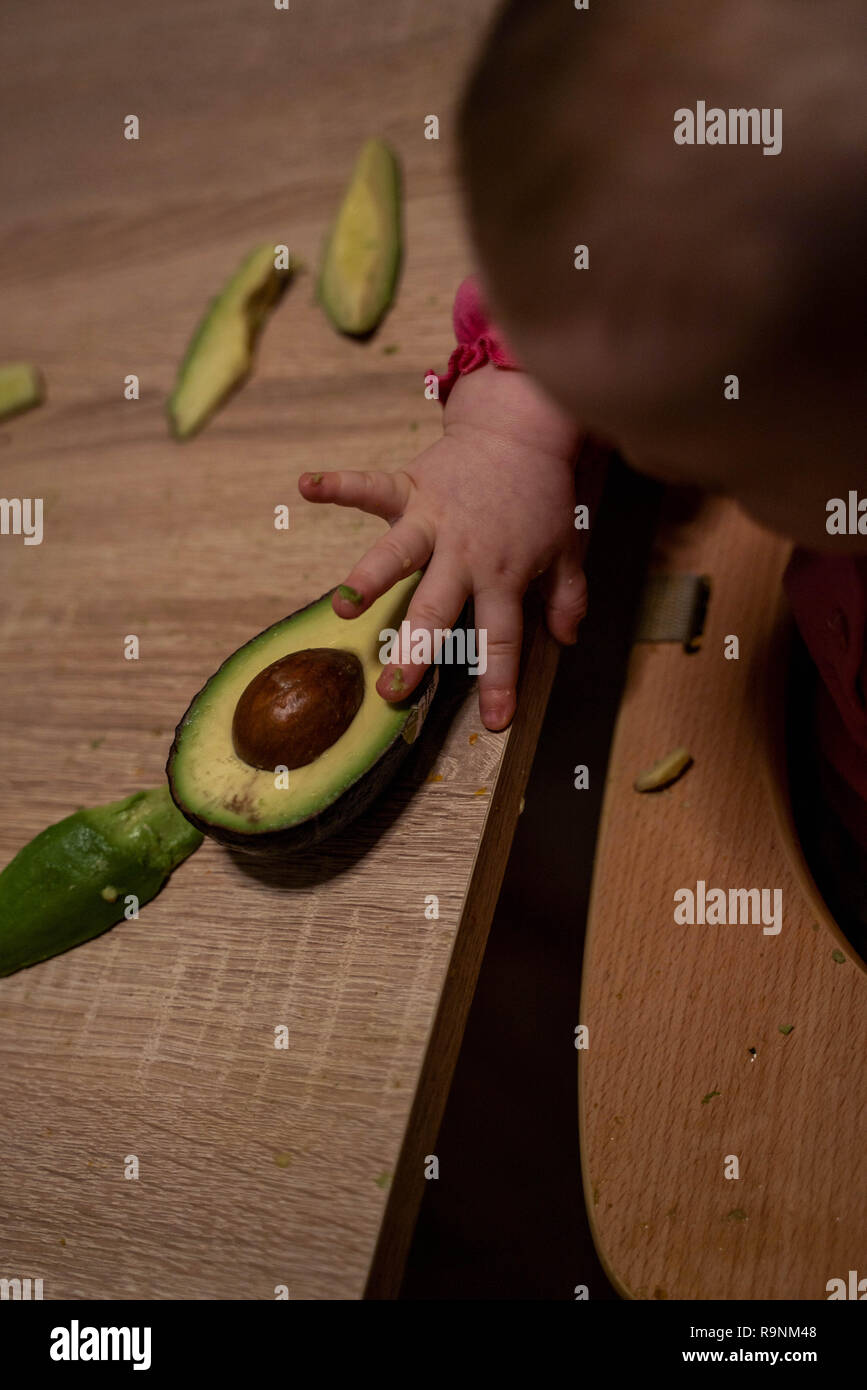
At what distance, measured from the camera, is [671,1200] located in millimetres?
562

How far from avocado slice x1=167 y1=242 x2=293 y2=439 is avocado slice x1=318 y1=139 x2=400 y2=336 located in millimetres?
46

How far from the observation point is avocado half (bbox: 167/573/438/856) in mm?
553

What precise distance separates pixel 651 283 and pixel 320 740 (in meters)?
0.29

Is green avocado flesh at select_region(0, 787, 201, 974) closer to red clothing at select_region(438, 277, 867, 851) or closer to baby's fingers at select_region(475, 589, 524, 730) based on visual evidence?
baby's fingers at select_region(475, 589, 524, 730)

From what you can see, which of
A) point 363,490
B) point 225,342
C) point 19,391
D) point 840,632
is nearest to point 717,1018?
point 840,632

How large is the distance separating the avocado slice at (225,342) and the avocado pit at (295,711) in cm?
31

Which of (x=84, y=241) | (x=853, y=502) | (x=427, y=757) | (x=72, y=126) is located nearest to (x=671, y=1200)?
(x=427, y=757)

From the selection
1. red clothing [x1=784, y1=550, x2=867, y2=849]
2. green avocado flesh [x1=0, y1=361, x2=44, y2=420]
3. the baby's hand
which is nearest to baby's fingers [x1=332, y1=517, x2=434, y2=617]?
the baby's hand

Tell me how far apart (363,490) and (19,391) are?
1.35 ft

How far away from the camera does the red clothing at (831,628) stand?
0.63 m

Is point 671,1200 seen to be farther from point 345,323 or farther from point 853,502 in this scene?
point 345,323

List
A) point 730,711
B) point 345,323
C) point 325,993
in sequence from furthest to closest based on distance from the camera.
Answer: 1. point 345,323
2. point 730,711
3. point 325,993

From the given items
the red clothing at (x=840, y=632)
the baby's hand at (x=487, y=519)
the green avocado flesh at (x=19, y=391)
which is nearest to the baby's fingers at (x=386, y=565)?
the baby's hand at (x=487, y=519)

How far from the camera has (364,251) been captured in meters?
0.83
